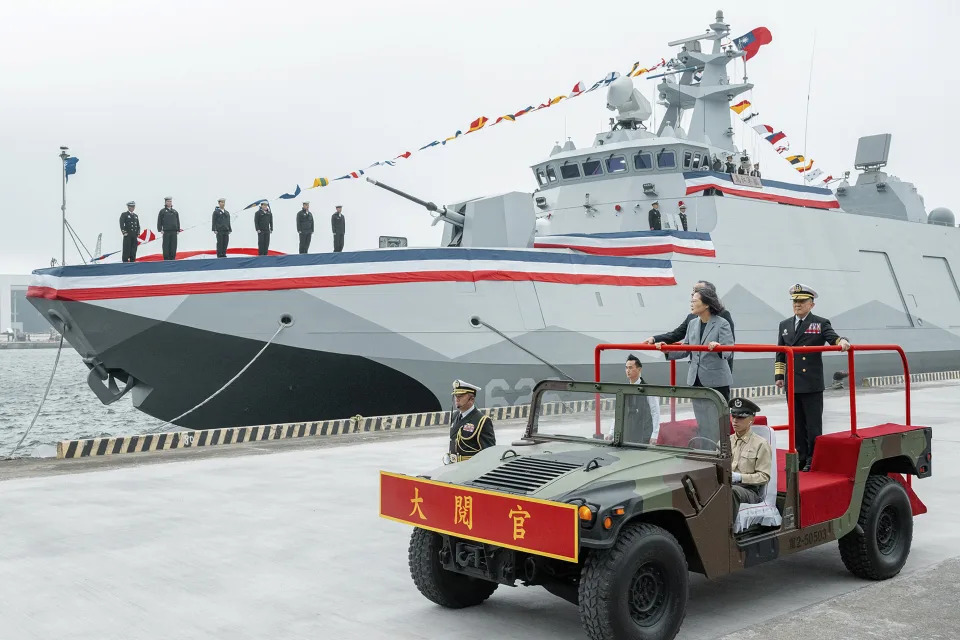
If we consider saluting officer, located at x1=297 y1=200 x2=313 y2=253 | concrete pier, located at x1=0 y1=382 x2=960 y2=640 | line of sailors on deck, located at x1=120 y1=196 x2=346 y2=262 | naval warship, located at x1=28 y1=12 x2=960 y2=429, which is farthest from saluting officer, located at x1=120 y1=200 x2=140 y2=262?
concrete pier, located at x1=0 y1=382 x2=960 y2=640

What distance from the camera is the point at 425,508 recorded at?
4.98 meters

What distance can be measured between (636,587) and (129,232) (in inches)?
529

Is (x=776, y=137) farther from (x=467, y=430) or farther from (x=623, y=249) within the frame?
(x=467, y=430)

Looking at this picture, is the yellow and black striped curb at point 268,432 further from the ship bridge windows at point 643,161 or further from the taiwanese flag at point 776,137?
the taiwanese flag at point 776,137

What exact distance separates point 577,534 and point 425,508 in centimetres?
107

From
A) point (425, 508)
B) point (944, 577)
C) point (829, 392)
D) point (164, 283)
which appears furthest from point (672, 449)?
point (829, 392)

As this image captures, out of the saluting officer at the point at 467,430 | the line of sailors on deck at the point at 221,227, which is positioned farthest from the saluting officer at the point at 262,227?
the saluting officer at the point at 467,430

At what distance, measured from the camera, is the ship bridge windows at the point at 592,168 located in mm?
22055

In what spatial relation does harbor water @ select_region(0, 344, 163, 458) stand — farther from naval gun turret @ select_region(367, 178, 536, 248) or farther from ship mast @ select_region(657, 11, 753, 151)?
ship mast @ select_region(657, 11, 753, 151)

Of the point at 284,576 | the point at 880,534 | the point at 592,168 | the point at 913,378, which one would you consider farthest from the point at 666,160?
the point at 284,576

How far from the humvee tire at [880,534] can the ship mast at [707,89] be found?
66.9 ft

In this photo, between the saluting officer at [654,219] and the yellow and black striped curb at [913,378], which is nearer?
the saluting officer at [654,219]

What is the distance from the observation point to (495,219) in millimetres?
18375

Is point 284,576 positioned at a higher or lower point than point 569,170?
lower
